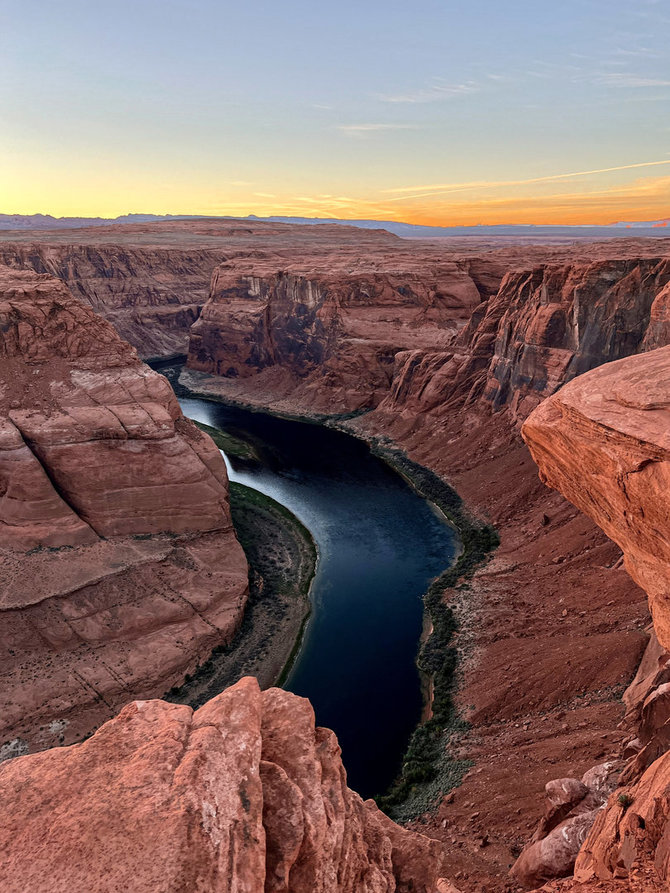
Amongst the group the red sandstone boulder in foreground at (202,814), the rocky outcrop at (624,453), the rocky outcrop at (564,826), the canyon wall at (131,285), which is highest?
the canyon wall at (131,285)

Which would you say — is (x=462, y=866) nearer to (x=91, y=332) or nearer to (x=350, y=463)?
(x=91, y=332)

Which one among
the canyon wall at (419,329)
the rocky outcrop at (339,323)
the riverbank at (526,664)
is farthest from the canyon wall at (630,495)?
the rocky outcrop at (339,323)

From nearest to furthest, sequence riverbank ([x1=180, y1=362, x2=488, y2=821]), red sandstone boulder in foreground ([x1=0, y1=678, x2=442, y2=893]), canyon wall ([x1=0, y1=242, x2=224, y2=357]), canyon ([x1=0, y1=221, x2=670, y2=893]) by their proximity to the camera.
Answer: red sandstone boulder in foreground ([x1=0, y1=678, x2=442, y2=893]) → canyon ([x1=0, y1=221, x2=670, y2=893]) → riverbank ([x1=180, y1=362, x2=488, y2=821]) → canyon wall ([x1=0, y1=242, x2=224, y2=357])

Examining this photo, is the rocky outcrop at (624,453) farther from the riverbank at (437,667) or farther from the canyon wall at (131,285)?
the canyon wall at (131,285)

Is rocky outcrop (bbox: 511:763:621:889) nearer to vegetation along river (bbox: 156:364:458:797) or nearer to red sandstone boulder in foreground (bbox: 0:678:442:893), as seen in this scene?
red sandstone boulder in foreground (bbox: 0:678:442:893)

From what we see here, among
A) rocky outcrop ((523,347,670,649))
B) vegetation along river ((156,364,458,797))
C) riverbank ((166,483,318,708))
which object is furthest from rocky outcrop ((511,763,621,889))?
riverbank ((166,483,318,708))

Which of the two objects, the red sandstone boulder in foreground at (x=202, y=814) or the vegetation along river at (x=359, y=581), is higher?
the red sandstone boulder in foreground at (x=202, y=814)

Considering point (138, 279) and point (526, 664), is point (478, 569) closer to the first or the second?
point (526, 664)
